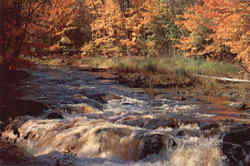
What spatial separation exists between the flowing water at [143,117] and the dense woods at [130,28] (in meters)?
1.81

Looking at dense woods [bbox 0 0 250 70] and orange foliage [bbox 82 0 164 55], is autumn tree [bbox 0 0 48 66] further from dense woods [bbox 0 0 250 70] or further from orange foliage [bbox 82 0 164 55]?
orange foliage [bbox 82 0 164 55]

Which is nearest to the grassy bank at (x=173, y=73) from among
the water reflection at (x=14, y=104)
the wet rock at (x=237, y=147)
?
the water reflection at (x=14, y=104)

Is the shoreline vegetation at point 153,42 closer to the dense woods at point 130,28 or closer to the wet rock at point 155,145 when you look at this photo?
the dense woods at point 130,28

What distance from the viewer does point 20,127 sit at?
6484mm

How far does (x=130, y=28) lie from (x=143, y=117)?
15396mm

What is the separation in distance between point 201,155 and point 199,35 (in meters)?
15.7

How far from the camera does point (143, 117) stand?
22.5 ft

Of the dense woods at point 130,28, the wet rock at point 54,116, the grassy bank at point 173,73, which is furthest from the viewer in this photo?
the grassy bank at point 173,73

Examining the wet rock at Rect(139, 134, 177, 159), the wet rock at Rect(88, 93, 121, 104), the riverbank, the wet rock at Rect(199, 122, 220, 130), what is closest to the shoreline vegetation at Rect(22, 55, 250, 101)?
the riverbank

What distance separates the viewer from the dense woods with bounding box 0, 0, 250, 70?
884 cm

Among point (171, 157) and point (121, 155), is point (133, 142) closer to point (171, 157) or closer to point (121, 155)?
point (121, 155)

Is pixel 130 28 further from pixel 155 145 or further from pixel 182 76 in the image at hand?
pixel 155 145

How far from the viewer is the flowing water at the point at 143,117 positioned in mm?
4902

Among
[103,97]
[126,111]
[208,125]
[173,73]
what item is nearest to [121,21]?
[173,73]
